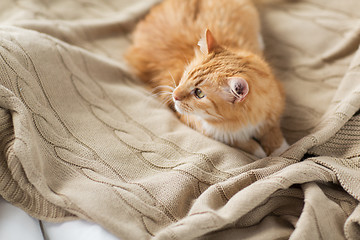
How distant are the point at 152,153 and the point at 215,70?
0.43m

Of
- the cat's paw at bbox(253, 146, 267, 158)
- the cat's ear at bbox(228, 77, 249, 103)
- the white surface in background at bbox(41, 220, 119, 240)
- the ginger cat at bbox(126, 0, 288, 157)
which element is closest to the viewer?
the white surface in background at bbox(41, 220, 119, 240)

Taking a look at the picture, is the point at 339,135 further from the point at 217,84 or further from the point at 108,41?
the point at 108,41

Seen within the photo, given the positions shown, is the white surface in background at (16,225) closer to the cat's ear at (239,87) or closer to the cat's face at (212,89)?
the cat's face at (212,89)

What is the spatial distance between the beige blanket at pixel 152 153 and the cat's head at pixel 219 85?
0.14m

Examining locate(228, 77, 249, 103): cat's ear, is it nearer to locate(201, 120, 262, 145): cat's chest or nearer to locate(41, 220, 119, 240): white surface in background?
locate(201, 120, 262, 145): cat's chest

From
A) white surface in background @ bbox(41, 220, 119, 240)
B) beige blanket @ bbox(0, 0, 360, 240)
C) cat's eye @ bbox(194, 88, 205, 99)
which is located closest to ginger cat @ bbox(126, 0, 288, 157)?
cat's eye @ bbox(194, 88, 205, 99)

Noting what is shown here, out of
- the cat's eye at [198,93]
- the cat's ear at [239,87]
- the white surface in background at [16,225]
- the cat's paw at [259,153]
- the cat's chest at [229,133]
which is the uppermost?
the cat's ear at [239,87]

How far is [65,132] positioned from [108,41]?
0.88m

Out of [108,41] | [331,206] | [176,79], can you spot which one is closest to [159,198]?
[331,206]

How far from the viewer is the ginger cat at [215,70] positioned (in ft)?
4.36

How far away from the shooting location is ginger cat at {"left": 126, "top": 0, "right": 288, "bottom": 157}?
133 centimetres

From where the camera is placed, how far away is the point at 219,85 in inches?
50.4

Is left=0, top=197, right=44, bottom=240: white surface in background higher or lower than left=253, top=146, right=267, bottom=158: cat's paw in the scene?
lower

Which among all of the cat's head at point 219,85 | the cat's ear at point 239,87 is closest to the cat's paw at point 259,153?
the cat's head at point 219,85
